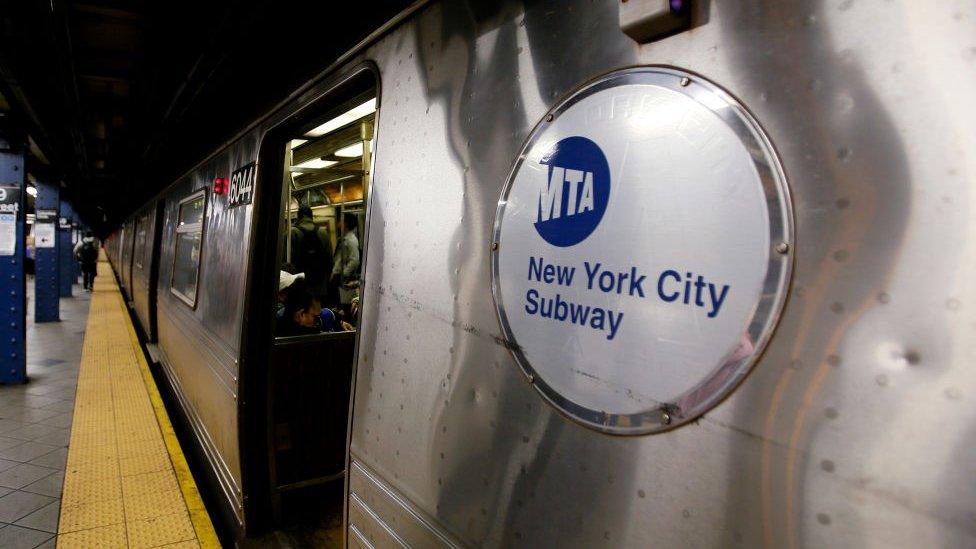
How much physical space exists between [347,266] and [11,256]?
4.03 meters

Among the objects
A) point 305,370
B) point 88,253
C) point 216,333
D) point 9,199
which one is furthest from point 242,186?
point 88,253

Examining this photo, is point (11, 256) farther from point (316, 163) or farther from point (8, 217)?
point (316, 163)

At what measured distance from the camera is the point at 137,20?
4.84 meters

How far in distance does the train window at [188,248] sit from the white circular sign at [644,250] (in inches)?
168

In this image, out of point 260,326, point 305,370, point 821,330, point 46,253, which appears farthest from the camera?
point 46,253

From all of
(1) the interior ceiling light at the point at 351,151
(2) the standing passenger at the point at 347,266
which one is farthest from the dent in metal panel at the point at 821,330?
(2) the standing passenger at the point at 347,266

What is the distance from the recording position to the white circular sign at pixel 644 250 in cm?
80

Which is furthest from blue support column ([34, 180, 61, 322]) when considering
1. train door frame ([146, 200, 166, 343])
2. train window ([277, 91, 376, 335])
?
train window ([277, 91, 376, 335])

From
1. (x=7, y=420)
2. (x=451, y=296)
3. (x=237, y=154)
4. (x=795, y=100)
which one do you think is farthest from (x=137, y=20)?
(x=795, y=100)

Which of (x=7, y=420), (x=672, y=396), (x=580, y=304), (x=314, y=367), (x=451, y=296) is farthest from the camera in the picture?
(x=7, y=420)

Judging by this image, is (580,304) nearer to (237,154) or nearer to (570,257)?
(570,257)

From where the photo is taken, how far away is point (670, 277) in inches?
35.3

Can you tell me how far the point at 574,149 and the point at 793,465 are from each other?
69 cm

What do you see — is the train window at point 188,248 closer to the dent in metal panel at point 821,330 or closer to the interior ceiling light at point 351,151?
the interior ceiling light at point 351,151
